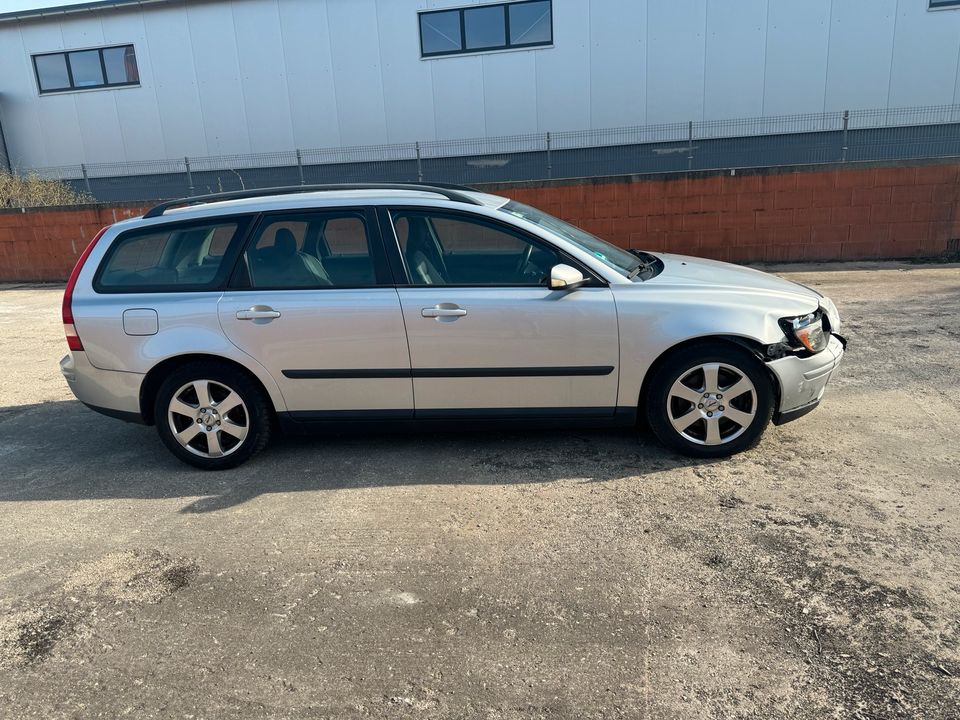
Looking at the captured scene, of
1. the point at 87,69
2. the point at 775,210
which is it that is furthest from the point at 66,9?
the point at 775,210

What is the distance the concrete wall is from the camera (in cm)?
1559

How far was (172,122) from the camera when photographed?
18.8 meters

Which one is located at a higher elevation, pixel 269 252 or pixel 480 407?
pixel 269 252

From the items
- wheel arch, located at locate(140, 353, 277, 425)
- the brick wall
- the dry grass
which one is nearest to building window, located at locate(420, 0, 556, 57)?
the brick wall

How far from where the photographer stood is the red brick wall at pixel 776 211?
10953 mm

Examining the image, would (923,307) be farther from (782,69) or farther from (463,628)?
(782,69)

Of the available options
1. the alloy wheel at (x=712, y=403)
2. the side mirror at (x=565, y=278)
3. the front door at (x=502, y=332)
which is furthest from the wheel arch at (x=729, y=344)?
the side mirror at (x=565, y=278)

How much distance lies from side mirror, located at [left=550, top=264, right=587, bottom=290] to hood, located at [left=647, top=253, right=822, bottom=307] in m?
0.50

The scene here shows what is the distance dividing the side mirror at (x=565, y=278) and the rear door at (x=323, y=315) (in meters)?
0.92

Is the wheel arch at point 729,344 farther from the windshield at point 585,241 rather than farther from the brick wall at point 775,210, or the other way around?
the brick wall at point 775,210

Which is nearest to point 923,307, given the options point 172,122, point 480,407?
point 480,407

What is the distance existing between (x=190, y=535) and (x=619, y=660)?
227 centimetres

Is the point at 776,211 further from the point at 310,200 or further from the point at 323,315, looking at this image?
the point at 323,315

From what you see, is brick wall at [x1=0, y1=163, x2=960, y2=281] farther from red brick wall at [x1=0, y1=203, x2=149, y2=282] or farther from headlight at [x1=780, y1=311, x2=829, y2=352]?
headlight at [x1=780, y1=311, x2=829, y2=352]
